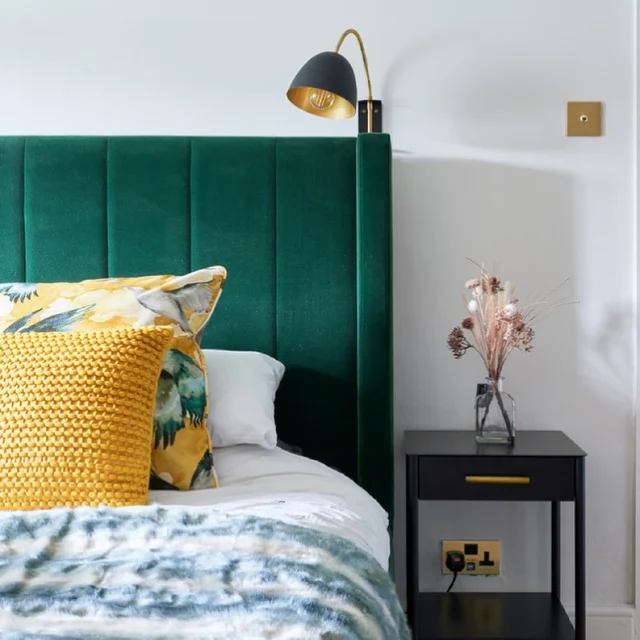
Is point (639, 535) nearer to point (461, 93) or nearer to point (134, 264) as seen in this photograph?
point (461, 93)

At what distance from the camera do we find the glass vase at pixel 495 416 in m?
1.88

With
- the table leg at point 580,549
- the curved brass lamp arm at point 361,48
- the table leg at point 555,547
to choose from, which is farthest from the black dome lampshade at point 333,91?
the table leg at point 555,547

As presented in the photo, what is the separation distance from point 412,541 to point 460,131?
3.58 ft

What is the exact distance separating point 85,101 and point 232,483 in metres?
1.22

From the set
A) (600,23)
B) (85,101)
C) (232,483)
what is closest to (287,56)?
(85,101)

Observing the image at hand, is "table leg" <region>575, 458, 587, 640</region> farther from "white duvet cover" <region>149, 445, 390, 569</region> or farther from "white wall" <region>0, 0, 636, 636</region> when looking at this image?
"white duvet cover" <region>149, 445, 390, 569</region>

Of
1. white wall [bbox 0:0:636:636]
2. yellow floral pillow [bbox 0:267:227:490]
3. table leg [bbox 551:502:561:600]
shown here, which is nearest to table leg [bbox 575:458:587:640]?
table leg [bbox 551:502:561:600]

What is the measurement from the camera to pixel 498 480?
68.8 inches

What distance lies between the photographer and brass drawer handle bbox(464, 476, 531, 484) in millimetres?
1742

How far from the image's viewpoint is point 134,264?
1.92 metres

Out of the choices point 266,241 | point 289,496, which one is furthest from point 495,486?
point 266,241

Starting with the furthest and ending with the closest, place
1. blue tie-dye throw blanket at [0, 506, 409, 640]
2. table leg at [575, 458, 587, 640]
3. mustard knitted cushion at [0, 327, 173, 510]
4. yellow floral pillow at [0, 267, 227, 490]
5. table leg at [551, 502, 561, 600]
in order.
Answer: table leg at [551, 502, 561, 600], table leg at [575, 458, 587, 640], yellow floral pillow at [0, 267, 227, 490], mustard knitted cushion at [0, 327, 173, 510], blue tie-dye throw blanket at [0, 506, 409, 640]

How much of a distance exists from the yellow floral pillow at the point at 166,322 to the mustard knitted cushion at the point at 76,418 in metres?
0.09

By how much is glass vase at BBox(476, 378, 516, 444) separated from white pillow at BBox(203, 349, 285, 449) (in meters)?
0.53
